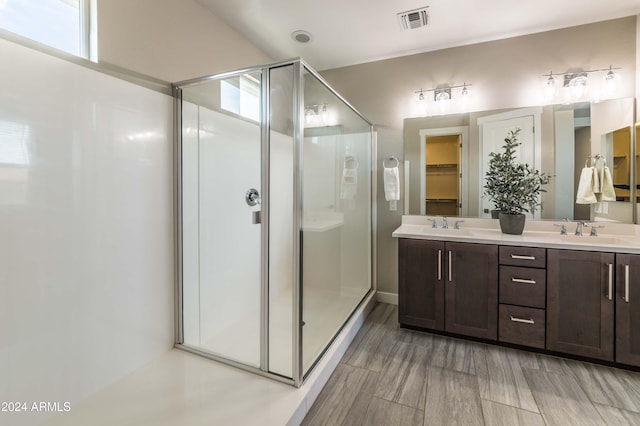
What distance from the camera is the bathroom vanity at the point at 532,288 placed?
5.93ft

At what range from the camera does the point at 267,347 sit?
170cm

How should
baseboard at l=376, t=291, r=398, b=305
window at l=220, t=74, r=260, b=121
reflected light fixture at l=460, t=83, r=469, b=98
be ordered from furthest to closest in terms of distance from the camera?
baseboard at l=376, t=291, r=398, b=305
reflected light fixture at l=460, t=83, r=469, b=98
window at l=220, t=74, r=260, b=121

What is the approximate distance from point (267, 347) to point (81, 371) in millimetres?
900

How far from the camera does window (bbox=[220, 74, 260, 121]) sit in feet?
5.76

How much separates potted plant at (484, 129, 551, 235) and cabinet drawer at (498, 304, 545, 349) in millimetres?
599

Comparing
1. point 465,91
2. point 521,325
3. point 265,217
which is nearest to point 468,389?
point 521,325

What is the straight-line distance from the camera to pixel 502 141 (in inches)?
99.3

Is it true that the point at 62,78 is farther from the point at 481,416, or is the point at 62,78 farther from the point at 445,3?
the point at 481,416

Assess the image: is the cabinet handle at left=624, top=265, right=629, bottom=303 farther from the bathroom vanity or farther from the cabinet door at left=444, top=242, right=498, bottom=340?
the cabinet door at left=444, top=242, right=498, bottom=340

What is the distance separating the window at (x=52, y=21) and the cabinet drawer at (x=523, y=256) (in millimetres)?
2765

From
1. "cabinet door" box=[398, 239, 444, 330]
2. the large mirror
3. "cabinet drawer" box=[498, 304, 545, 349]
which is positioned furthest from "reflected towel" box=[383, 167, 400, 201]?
"cabinet drawer" box=[498, 304, 545, 349]

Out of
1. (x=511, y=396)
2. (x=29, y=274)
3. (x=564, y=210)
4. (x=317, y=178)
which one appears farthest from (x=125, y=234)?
(x=564, y=210)

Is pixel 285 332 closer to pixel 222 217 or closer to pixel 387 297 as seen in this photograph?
pixel 222 217

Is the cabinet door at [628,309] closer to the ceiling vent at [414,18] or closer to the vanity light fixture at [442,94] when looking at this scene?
the vanity light fixture at [442,94]
